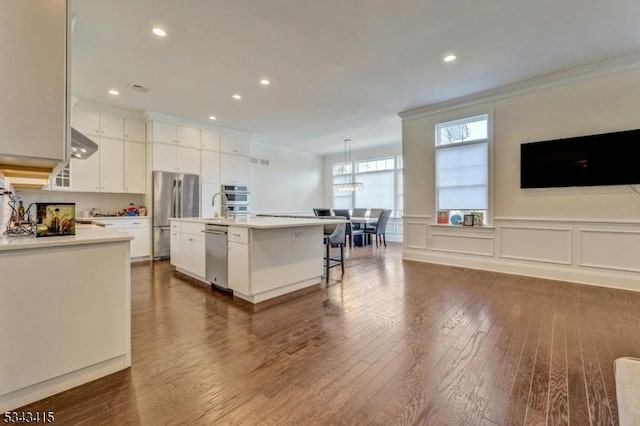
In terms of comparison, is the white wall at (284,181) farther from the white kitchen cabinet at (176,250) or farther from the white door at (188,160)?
the white kitchen cabinet at (176,250)

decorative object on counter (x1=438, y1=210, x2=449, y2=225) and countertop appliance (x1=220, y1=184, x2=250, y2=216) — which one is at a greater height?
countertop appliance (x1=220, y1=184, x2=250, y2=216)

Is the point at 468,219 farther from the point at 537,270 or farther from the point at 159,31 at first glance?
the point at 159,31

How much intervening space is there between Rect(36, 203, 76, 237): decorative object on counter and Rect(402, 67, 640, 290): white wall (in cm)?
507

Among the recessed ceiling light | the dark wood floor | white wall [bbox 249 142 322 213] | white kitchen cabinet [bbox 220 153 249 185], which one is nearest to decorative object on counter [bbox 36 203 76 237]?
the dark wood floor

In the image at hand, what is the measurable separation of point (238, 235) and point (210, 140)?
157 inches

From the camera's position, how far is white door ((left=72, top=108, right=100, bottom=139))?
15.9 feet

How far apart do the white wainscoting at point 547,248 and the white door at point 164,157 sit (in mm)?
5016

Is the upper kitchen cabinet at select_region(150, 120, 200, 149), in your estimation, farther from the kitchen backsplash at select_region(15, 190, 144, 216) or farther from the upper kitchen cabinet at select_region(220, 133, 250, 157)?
the kitchen backsplash at select_region(15, 190, 144, 216)

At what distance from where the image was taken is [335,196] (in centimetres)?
997

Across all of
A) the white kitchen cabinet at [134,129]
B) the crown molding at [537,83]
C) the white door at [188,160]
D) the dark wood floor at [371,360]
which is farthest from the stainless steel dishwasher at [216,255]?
the crown molding at [537,83]

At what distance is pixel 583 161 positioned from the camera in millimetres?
3842

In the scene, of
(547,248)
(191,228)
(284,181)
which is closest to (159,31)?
(191,228)

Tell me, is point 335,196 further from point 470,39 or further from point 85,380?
point 85,380

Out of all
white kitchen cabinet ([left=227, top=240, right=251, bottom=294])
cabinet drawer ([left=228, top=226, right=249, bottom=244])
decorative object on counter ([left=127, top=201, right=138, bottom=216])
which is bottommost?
white kitchen cabinet ([left=227, top=240, right=251, bottom=294])
